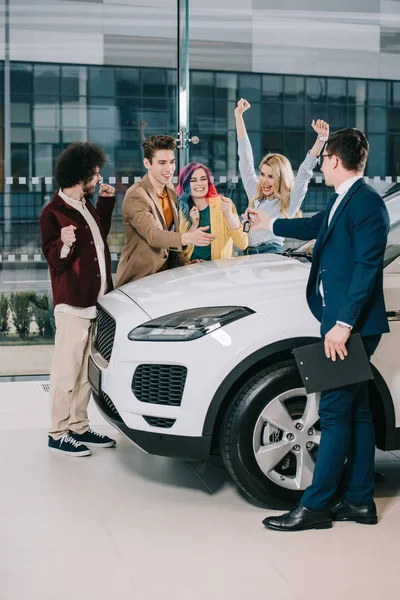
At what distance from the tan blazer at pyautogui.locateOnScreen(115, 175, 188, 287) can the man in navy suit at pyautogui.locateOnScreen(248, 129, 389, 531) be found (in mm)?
1534

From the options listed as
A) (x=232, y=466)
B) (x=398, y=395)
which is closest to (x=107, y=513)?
(x=232, y=466)

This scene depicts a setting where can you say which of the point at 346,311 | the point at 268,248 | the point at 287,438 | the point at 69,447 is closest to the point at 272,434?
the point at 287,438

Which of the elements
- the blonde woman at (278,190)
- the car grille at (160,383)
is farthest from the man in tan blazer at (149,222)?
the car grille at (160,383)

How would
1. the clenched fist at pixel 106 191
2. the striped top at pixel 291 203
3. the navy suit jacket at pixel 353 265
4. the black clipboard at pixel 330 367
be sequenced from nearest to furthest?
the navy suit jacket at pixel 353 265 < the black clipboard at pixel 330 367 < the clenched fist at pixel 106 191 < the striped top at pixel 291 203

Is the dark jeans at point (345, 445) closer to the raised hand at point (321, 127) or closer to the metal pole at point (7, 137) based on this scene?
the raised hand at point (321, 127)

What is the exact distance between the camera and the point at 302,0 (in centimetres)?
817

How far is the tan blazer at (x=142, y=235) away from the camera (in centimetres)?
562

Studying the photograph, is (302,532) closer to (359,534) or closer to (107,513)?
(359,534)

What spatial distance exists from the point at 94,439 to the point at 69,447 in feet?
0.70

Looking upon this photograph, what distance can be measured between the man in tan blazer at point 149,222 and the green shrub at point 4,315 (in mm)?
2373

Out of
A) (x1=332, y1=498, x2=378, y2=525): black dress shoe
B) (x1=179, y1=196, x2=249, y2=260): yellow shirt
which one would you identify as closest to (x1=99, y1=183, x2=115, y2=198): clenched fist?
(x1=179, y1=196, x2=249, y2=260): yellow shirt

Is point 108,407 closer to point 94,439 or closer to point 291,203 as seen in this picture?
point 94,439

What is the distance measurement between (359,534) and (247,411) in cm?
70

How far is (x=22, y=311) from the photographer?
7.98 metres
